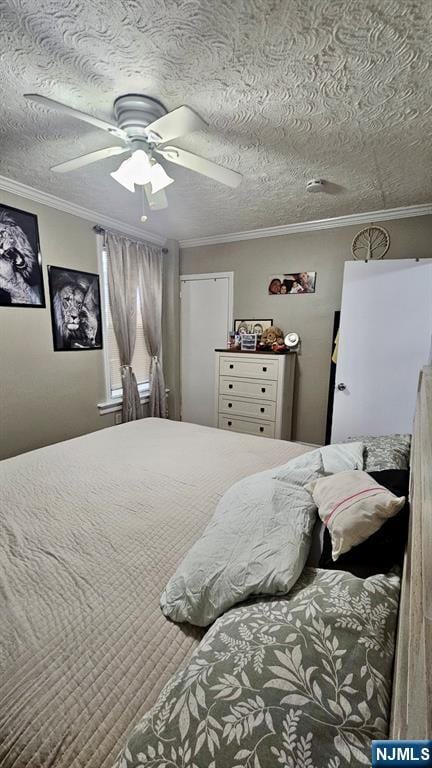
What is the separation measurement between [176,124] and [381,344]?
2227mm

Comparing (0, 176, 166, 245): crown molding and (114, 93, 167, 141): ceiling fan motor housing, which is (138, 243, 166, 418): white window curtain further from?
(114, 93, 167, 141): ceiling fan motor housing

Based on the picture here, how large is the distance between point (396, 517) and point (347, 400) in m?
2.15

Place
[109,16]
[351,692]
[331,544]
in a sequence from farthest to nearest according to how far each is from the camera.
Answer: [109,16] → [331,544] → [351,692]

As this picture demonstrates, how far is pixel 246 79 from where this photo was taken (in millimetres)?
1381

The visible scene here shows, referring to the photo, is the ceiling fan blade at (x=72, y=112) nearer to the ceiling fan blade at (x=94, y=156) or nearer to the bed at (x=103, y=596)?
the ceiling fan blade at (x=94, y=156)

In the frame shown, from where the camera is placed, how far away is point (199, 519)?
133cm

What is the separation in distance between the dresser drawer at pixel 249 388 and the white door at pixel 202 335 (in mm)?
493

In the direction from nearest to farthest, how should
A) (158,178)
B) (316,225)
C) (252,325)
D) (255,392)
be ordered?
(158,178), (316,225), (255,392), (252,325)

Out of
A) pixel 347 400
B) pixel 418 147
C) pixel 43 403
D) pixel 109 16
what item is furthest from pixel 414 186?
pixel 43 403

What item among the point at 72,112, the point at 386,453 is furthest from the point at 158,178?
the point at 386,453

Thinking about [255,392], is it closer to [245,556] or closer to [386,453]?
[386,453]

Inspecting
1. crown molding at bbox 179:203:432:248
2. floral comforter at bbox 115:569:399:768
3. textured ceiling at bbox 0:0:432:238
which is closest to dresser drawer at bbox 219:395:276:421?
crown molding at bbox 179:203:432:248

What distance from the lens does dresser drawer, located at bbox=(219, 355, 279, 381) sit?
324cm

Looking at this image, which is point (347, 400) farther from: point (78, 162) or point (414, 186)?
point (78, 162)
